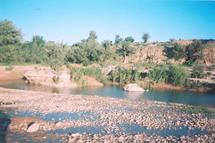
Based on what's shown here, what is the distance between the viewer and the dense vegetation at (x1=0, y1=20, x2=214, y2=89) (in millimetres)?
55000

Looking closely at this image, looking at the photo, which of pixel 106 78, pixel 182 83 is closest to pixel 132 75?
pixel 106 78

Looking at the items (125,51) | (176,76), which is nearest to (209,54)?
(125,51)

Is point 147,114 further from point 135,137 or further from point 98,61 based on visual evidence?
point 98,61

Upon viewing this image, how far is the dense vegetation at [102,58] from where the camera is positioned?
180 ft

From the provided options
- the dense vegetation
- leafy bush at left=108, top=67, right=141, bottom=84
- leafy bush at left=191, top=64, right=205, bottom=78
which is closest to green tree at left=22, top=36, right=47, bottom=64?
the dense vegetation

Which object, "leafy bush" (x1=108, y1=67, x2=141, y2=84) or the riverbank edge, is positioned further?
"leafy bush" (x1=108, y1=67, x2=141, y2=84)

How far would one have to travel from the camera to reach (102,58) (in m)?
75.9

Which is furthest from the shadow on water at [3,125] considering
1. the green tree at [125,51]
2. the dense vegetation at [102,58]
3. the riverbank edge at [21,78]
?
the green tree at [125,51]

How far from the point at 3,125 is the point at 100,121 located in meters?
6.71

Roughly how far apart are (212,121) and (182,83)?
27.1 meters

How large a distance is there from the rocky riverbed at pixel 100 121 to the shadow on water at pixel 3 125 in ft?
0.25

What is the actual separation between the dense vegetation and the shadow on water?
28.6 m

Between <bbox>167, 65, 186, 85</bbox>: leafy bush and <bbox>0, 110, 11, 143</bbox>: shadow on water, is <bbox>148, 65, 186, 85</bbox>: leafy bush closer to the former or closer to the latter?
<bbox>167, 65, 186, 85</bbox>: leafy bush

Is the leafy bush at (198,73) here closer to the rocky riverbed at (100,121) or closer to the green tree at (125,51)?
the rocky riverbed at (100,121)
